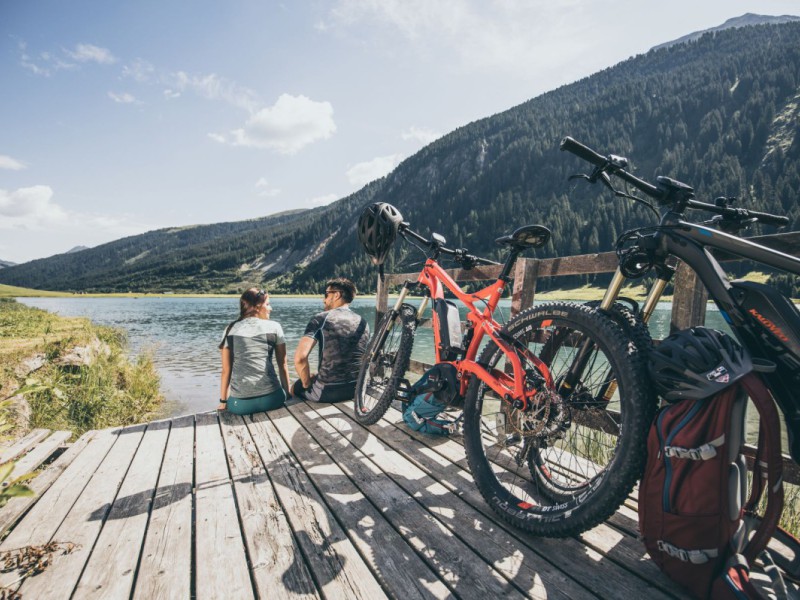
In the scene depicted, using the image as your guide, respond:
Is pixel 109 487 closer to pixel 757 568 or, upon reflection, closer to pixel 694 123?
pixel 757 568

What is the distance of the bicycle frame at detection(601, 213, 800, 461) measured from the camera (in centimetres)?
154

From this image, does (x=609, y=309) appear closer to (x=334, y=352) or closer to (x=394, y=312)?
(x=394, y=312)

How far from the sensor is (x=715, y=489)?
1546mm

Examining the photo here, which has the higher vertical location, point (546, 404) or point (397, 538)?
point (546, 404)

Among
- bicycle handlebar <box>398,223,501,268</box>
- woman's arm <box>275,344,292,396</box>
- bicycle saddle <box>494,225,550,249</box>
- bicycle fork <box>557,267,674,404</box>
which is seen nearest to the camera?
bicycle fork <box>557,267,674,404</box>

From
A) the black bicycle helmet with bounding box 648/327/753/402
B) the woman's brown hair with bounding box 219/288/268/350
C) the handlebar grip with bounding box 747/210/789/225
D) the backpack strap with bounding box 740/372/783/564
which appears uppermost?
the handlebar grip with bounding box 747/210/789/225

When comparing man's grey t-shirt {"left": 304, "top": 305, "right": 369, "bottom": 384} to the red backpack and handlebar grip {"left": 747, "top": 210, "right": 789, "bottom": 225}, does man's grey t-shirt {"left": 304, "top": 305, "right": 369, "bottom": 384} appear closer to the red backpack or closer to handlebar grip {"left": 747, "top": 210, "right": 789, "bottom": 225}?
the red backpack

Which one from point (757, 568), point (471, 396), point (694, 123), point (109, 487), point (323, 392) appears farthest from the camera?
point (694, 123)

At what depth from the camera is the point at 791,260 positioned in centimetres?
153

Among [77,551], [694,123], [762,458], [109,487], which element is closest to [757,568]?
[762,458]

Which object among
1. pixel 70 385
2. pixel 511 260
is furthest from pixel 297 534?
pixel 70 385

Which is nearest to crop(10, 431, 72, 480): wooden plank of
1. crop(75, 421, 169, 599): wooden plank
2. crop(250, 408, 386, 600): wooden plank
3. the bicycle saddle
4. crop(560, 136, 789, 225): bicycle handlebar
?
crop(75, 421, 169, 599): wooden plank

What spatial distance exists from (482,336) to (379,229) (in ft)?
6.05

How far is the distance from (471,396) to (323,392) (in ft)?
8.96
